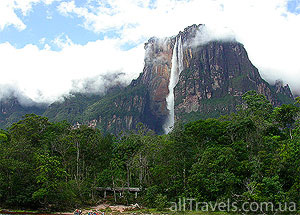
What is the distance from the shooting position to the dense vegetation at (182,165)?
22391 mm

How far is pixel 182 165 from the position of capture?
1081 inches

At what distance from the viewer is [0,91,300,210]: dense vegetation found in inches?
882

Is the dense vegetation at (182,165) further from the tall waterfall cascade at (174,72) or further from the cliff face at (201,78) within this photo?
the tall waterfall cascade at (174,72)

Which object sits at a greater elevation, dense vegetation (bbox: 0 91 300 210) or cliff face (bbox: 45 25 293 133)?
cliff face (bbox: 45 25 293 133)

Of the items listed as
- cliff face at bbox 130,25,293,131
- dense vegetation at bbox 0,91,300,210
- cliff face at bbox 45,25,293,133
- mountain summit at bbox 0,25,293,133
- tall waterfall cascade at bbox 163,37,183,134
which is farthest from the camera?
tall waterfall cascade at bbox 163,37,183,134

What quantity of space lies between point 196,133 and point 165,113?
348 ft

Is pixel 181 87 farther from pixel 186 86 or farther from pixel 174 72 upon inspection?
pixel 174 72

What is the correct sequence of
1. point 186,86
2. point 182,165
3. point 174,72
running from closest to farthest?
1. point 182,165
2. point 186,86
3. point 174,72

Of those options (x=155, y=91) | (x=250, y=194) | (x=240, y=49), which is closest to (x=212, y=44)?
(x=240, y=49)

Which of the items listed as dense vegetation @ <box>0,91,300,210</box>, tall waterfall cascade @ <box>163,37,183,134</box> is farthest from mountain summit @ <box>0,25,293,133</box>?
dense vegetation @ <box>0,91,300,210</box>

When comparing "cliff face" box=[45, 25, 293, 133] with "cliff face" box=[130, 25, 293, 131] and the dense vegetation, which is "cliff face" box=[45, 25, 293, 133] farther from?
the dense vegetation

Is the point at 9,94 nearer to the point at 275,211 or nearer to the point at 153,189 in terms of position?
the point at 153,189

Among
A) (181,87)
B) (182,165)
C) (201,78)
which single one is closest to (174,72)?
(181,87)

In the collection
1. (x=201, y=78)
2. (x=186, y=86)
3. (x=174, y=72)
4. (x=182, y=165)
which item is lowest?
(x=182, y=165)
